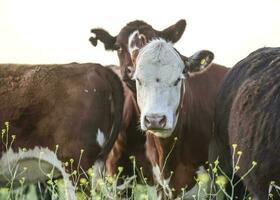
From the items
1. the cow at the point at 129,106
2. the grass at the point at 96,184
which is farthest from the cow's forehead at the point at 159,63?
the grass at the point at 96,184

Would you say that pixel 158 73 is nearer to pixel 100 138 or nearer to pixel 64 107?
pixel 100 138

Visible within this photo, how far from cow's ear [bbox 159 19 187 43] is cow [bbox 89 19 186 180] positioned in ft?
0.07

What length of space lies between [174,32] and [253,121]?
12.0ft

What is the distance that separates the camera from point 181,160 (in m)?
9.21

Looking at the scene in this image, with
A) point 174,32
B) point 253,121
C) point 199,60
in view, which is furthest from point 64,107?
point 253,121

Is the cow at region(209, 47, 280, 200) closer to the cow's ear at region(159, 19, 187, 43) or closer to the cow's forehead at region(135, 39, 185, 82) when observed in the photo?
the cow's forehead at region(135, 39, 185, 82)

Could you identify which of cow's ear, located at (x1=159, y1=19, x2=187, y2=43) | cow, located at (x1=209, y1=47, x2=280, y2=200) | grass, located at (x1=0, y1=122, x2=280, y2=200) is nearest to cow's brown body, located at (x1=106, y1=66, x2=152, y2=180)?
grass, located at (x1=0, y1=122, x2=280, y2=200)

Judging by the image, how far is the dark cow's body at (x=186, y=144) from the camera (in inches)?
Result: 359

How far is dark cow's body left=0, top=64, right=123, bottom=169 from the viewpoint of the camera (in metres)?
9.43

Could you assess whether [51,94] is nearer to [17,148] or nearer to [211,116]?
[17,148]

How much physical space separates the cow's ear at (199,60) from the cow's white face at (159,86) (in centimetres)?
26

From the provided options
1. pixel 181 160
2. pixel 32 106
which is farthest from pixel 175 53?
pixel 32 106

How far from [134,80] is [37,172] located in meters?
1.64

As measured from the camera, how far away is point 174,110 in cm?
872
